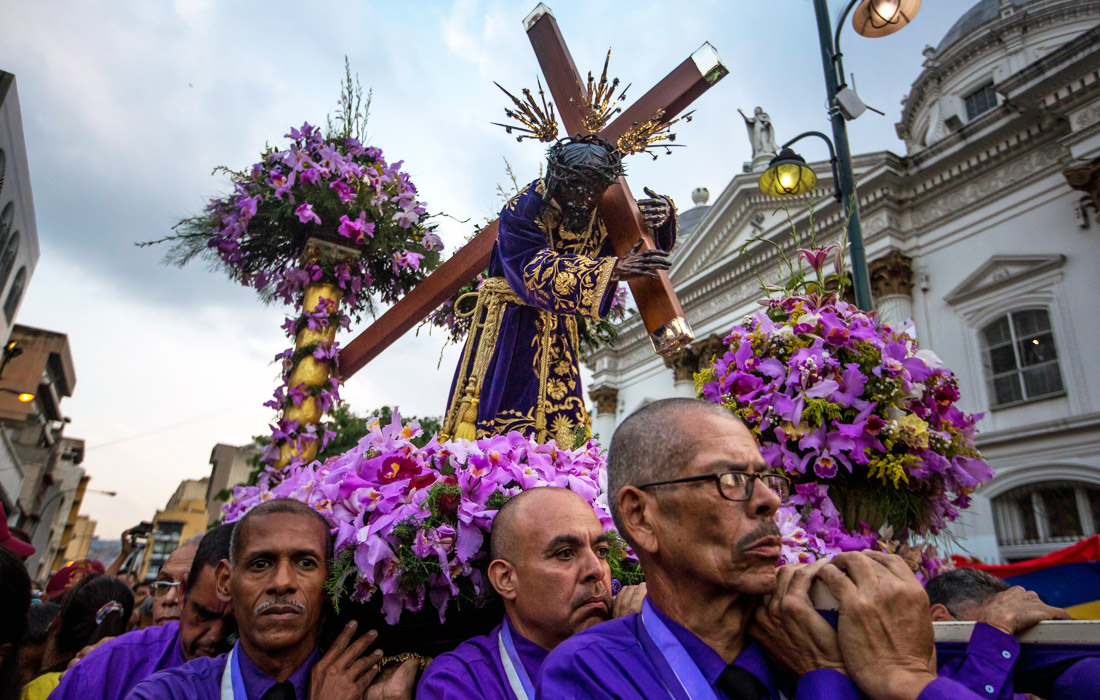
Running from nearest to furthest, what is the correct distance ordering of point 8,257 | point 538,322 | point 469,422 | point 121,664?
1. point 121,664
2. point 469,422
3. point 538,322
4. point 8,257

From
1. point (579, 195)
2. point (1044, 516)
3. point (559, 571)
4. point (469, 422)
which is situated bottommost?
point (559, 571)

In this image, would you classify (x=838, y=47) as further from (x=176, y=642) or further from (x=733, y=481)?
(x=176, y=642)

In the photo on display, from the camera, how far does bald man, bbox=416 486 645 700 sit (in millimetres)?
1875

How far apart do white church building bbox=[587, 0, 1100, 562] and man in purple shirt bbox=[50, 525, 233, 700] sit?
9.26 metres

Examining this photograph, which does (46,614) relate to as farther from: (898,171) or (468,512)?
(898,171)

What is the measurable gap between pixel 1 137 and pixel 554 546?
41.3 feet

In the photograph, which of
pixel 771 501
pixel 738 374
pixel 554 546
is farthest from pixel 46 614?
pixel 771 501

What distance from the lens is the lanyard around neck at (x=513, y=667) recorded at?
186 cm

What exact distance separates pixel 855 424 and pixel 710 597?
4.67ft

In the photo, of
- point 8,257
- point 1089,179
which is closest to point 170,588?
point 1089,179

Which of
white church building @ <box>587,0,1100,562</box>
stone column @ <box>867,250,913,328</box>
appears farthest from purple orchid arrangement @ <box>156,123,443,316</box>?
stone column @ <box>867,250,913,328</box>

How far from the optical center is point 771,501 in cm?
139

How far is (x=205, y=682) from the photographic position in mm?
2096

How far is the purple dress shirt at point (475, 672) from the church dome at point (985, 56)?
63.8 ft
